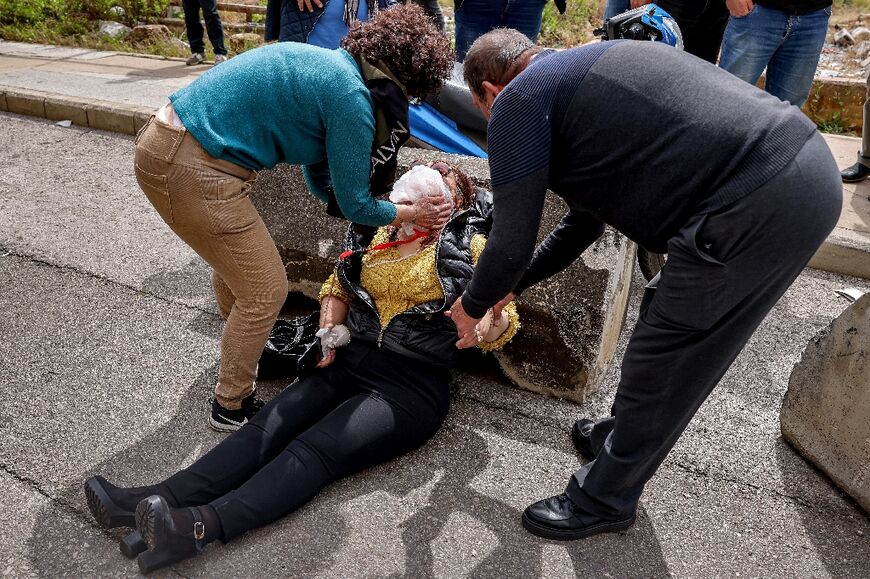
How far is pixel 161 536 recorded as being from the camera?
7.33ft

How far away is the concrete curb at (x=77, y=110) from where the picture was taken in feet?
21.9

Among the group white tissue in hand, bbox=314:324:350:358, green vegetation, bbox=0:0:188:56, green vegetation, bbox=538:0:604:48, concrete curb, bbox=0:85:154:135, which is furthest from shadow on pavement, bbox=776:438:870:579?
green vegetation, bbox=0:0:188:56

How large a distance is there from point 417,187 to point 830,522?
189 cm

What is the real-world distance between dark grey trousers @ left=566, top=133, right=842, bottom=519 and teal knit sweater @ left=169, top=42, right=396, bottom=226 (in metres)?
1.05

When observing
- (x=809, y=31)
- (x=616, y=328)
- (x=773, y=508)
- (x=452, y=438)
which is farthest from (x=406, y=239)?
(x=809, y=31)

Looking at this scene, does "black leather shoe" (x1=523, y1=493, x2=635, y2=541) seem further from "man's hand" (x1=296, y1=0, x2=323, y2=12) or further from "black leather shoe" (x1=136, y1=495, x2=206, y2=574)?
"man's hand" (x1=296, y1=0, x2=323, y2=12)

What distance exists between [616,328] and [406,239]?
3.62ft

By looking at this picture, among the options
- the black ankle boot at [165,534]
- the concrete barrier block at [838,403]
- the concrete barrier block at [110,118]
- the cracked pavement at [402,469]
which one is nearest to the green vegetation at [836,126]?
the cracked pavement at [402,469]

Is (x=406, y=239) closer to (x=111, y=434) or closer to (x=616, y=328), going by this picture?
(x=616, y=328)

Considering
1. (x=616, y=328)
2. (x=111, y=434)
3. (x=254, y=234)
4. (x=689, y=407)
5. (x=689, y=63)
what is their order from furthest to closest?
(x=616, y=328) < (x=111, y=434) < (x=254, y=234) < (x=689, y=407) < (x=689, y=63)

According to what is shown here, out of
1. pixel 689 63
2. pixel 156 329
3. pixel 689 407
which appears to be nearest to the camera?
pixel 689 63

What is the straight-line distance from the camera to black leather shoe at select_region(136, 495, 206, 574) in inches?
87.9

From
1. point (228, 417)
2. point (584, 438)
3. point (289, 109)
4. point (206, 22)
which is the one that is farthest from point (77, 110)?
point (584, 438)

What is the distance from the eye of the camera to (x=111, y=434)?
9.69 feet
